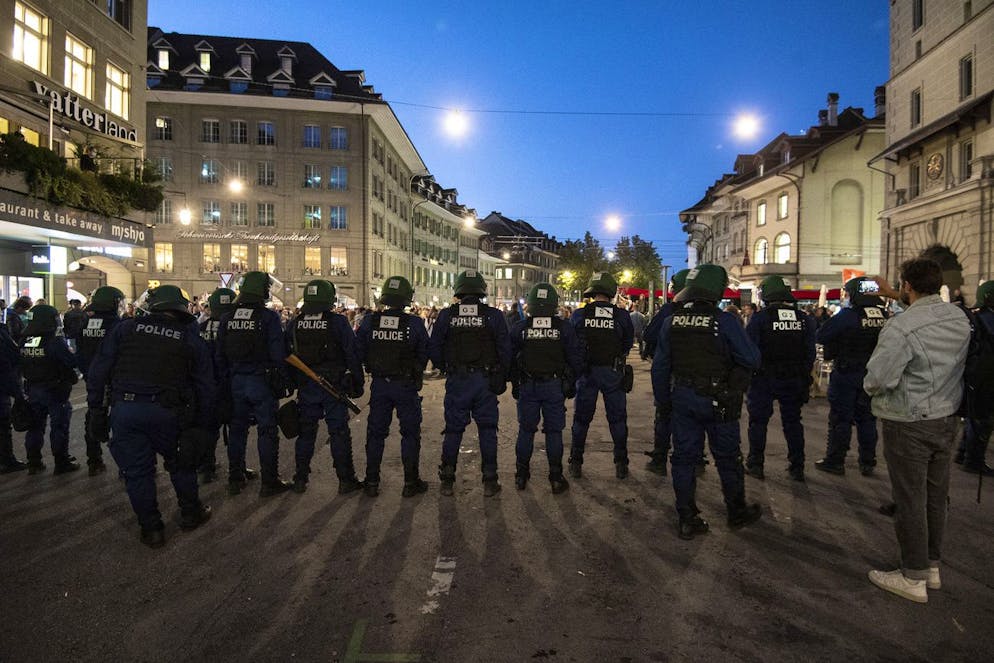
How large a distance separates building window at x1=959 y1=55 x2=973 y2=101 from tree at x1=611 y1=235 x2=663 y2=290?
28.5 m

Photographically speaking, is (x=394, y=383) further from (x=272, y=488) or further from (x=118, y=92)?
(x=118, y=92)

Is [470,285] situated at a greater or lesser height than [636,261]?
lesser

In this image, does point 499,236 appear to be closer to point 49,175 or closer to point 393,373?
point 49,175

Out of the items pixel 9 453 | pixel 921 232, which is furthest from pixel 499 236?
pixel 9 453

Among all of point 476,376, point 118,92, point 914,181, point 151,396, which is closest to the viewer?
point 151,396

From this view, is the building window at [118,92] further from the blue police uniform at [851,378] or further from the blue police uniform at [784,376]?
the blue police uniform at [851,378]

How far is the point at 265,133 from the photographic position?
41406 mm

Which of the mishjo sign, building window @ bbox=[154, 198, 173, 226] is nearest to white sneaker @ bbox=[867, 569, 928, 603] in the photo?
the mishjo sign

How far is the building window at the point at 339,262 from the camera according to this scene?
4244 cm

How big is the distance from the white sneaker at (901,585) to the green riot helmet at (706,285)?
83.3 inches

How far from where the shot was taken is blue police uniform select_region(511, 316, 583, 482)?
606cm

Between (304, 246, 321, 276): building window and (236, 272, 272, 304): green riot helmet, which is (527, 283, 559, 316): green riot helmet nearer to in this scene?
(236, 272, 272, 304): green riot helmet

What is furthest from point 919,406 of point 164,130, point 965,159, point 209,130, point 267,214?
point 164,130

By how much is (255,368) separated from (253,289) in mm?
762
